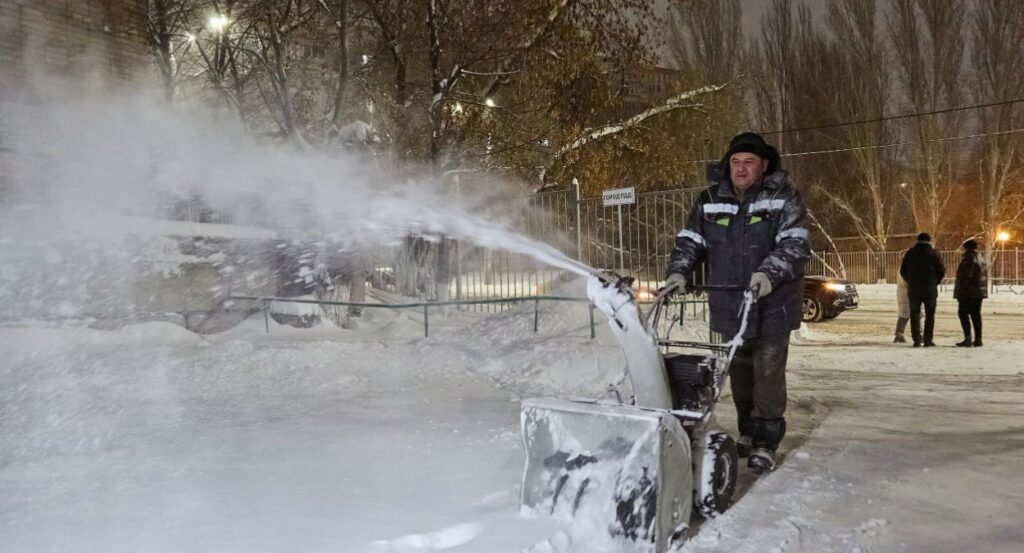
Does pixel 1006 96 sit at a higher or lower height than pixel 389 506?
higher

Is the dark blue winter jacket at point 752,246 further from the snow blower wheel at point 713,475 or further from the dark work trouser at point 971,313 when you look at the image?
the dark work trouser at point 971,313

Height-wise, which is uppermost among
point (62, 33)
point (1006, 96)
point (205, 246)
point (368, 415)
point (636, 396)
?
point (1006, 96)

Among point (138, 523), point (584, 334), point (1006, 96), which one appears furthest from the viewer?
point (1006, 96)

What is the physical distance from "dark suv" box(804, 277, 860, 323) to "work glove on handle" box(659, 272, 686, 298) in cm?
1525

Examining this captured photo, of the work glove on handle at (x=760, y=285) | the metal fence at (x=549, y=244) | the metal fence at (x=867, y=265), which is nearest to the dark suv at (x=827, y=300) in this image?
the metal fence at (x=549, y=244)

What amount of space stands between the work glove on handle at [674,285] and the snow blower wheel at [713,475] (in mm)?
859

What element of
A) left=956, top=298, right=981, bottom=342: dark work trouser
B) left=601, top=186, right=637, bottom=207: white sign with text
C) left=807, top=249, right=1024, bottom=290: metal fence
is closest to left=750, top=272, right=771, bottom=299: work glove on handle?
left=601, top=186, right=637, bottom=207: white sign with text

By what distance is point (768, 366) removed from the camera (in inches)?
182

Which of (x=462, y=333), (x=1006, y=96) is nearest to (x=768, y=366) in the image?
(x=462, y=333)

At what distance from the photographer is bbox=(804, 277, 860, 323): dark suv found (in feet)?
60.5

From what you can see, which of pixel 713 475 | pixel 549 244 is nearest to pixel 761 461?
pixel 713 475

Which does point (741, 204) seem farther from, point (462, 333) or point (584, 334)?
point (462, 333)

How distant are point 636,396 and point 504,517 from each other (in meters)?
0.92

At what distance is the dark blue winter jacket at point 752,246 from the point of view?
447 centimetres
